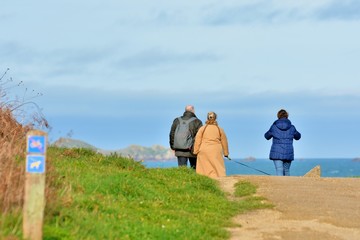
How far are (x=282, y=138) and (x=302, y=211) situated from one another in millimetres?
8299

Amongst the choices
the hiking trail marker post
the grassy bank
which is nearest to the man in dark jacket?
the grassy bank

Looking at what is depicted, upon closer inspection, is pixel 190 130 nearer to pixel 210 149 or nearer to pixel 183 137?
pixel 183 137

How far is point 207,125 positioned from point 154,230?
35.2 ft

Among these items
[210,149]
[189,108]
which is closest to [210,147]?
[210,149]

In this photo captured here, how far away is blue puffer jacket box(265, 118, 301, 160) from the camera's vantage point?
23922mm

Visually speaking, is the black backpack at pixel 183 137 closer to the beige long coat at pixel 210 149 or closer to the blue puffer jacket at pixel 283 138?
the beige long coat at pixel 210 149

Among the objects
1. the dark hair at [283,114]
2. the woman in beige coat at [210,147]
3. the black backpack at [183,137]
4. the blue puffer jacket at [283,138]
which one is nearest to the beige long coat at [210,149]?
the woman in beige coat at [210,147]

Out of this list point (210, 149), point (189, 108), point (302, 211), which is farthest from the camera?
point (189, 108)

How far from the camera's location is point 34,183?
9.79 meters

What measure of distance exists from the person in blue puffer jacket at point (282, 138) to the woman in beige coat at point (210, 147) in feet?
6.89

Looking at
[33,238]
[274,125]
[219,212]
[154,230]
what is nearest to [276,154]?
[274,125]

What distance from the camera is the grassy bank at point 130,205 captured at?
11.3 m

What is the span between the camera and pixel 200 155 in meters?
22.8

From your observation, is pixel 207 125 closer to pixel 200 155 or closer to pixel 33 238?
pixel 200 155
